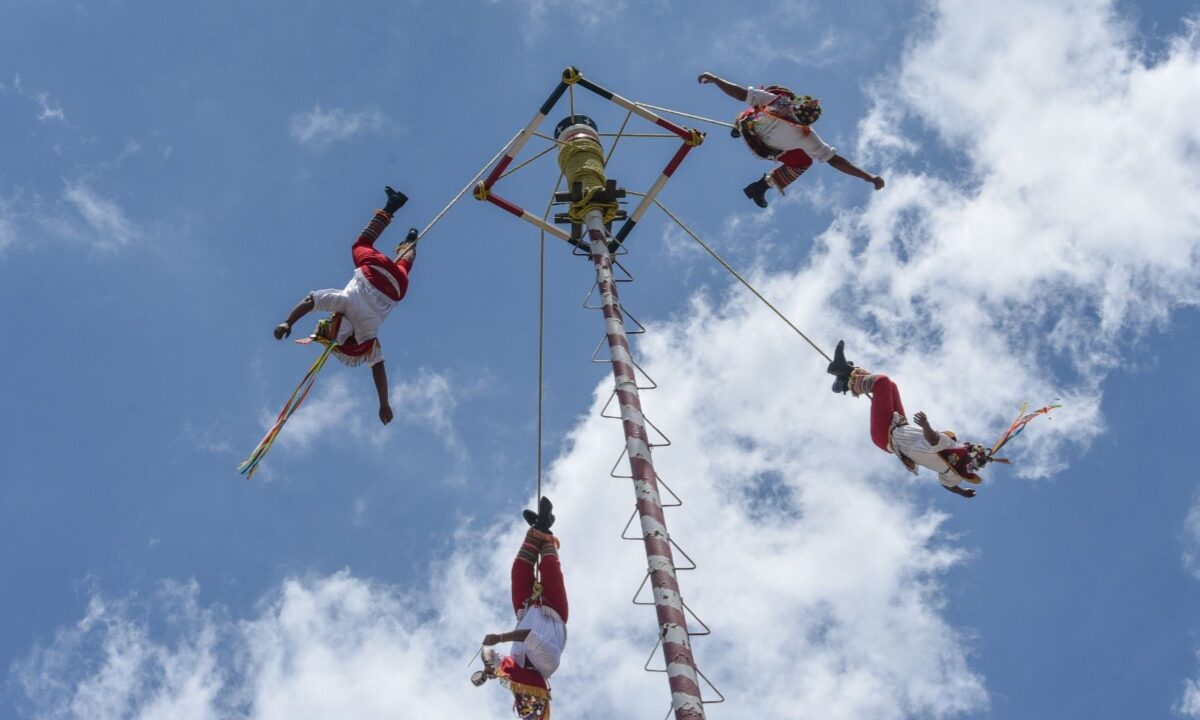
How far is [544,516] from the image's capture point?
12.4 metres

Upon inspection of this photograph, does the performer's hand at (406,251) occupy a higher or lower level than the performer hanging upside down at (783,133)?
lower

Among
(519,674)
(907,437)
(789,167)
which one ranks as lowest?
(519,674)

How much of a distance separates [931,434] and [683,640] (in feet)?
10.6

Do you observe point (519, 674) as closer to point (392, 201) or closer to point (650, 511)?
point (650, 511)

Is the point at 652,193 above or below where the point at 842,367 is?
above

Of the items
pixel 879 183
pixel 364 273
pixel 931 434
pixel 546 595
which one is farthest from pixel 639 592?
pixel 879 183

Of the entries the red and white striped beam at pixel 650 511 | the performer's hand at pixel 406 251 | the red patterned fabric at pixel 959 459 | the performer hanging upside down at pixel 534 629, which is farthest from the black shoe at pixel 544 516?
the red patterned fabric at pixel 959 459

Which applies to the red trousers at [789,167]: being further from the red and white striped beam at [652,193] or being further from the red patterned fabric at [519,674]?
A: the red patterned fabric at [519,674]

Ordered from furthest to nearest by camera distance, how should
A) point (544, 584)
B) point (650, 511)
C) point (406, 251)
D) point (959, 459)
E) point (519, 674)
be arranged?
1. point (406, 251)
2. point (544, 584)
3. point (519, 674)
4. point (959, 459)
5. point (650, 511)

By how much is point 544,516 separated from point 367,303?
2791 mm

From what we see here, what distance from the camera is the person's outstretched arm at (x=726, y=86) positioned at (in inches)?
532

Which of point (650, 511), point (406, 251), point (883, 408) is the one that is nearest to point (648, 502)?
point (650, 511)

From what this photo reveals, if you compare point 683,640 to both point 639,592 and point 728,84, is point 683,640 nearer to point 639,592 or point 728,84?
point 639,592

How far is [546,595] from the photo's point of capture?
39.7 feet
